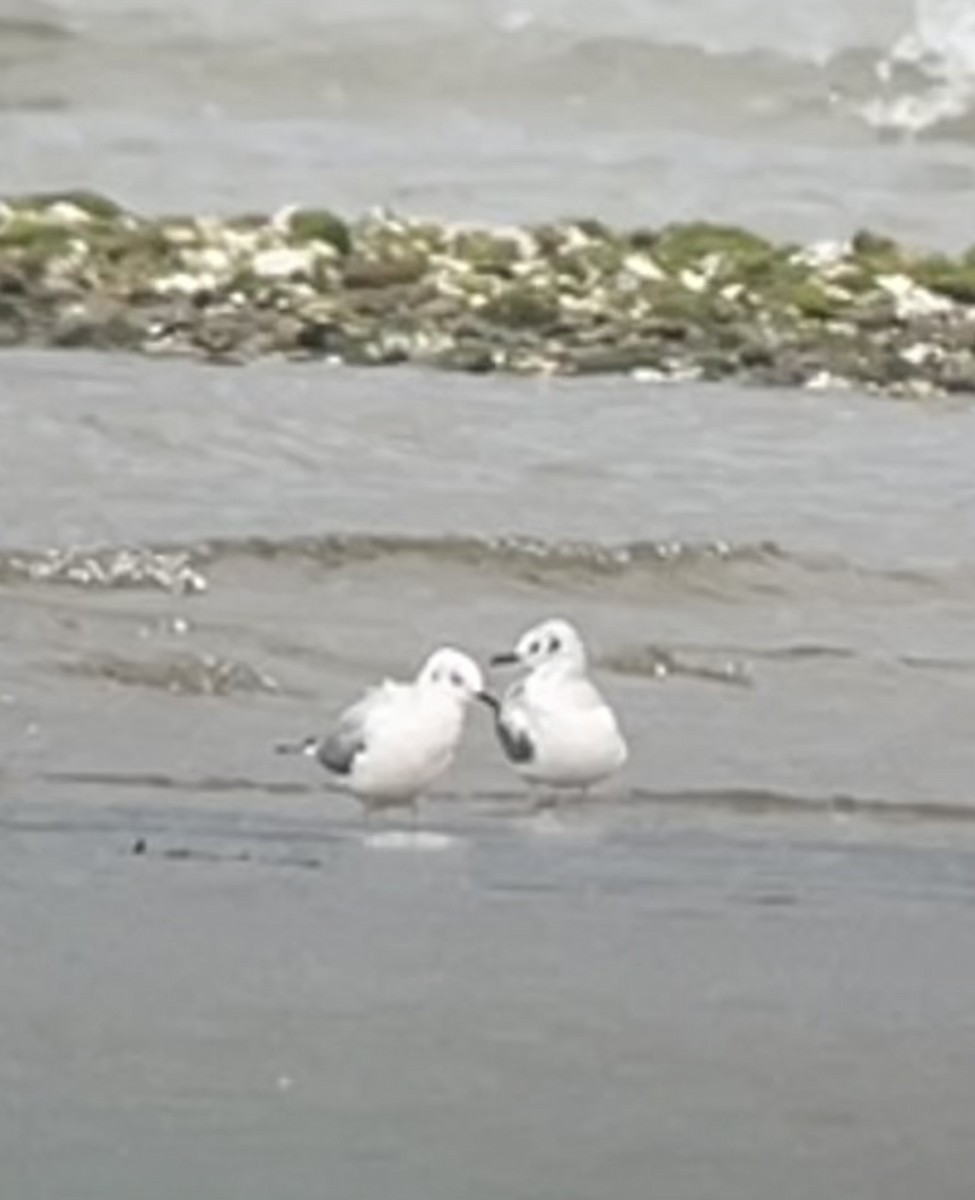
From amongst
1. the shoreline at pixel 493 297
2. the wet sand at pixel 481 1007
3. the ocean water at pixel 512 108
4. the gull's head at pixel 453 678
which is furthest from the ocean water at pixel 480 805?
the ocean water at pixel 512 108

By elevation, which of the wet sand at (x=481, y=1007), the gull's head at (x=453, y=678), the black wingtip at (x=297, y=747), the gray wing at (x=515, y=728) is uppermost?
the wet sand at (x=481, y=1007)

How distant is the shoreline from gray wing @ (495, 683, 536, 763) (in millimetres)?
7294

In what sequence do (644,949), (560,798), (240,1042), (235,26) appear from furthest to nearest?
(235,26)
(560,798)
(644,949)
(240,1042)

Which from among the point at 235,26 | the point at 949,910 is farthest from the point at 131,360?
the point at 235,26

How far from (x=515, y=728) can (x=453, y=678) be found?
0.20 m

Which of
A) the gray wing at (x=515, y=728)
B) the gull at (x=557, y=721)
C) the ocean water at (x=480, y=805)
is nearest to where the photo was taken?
the ocean water at (x=480, y=805)

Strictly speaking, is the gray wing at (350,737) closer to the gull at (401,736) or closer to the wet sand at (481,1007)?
the gull at (401,736)

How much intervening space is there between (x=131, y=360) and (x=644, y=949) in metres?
9.61

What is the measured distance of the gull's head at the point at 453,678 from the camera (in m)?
9.83

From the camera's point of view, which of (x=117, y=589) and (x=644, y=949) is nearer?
(x=644, y=949)

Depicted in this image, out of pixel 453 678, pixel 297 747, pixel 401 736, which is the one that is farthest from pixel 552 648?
pixel 401 736

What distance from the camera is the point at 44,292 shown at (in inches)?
731

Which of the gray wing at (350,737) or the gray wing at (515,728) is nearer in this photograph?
the gray wing at (350,737)

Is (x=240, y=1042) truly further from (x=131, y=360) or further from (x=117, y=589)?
(x=131, y=360)
